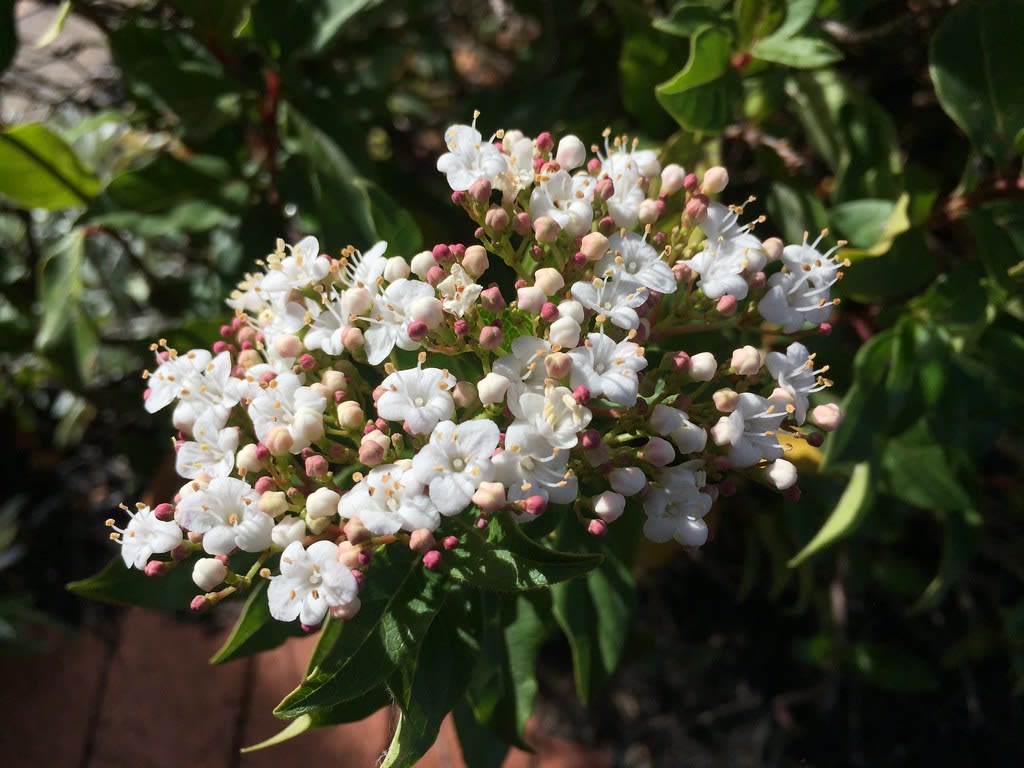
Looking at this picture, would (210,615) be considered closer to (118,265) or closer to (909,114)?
(118,265)

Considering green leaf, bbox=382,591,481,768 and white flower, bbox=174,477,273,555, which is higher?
white flower, bbox=174,477,273,555

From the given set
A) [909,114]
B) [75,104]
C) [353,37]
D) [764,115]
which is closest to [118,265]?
[75,104]

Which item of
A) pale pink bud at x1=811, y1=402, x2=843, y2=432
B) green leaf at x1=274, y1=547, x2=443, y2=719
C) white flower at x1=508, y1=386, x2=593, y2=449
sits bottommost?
green leaf at x1=274, y1=547, x2=443, y2=719

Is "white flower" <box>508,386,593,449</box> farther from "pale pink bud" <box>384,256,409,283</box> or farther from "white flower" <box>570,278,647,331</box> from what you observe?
"pale pink bud" <box>384,256,409,283</box>

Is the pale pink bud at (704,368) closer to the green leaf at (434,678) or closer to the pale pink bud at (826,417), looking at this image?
the pale pink bud at (826,417)

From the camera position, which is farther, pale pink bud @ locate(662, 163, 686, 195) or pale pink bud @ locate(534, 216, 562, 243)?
pale pink bud @ locate(662, 163, 686, 195)

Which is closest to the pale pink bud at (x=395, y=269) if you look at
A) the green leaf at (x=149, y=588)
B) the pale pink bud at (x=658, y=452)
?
the pale pink bud at (x=658, y=452)

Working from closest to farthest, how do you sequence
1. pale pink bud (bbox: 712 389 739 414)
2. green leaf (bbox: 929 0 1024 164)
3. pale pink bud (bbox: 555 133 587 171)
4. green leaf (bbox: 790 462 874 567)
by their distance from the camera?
pale pink bud (bbox: 712 389 739 414)
pale pink bud (bbox: 555 133 587 171)
green leaf (bbox: 929 0 1024 164)
green leaf (bbox: 790 462 874 567)

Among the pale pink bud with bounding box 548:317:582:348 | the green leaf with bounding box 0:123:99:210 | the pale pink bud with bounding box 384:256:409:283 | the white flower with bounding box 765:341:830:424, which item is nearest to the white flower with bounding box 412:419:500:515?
the pale pink bud with bounding box 548:317:582:348

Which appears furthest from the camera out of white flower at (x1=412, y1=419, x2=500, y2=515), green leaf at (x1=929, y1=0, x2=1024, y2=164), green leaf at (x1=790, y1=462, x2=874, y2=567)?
green leaf at (x1=790, y1=462, x2=874, y2=567)
